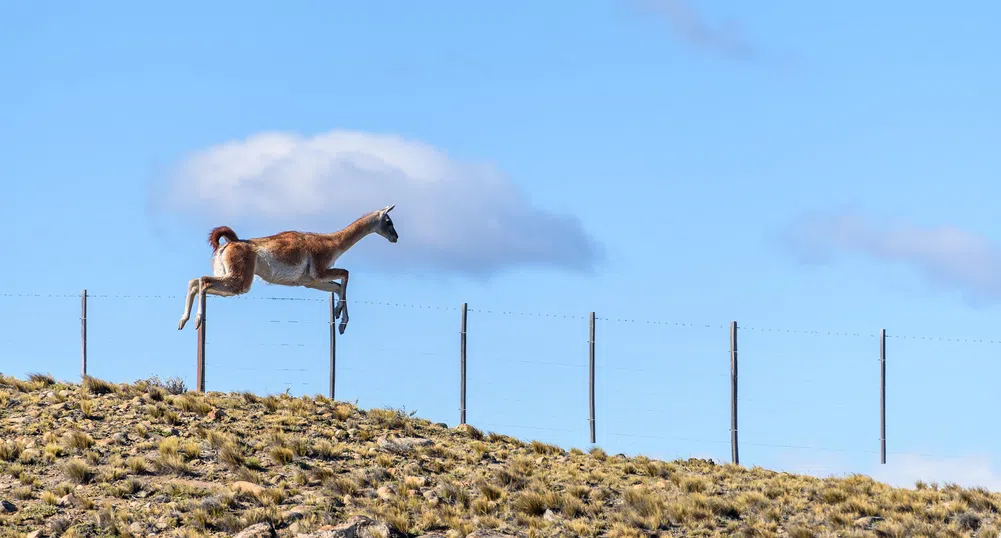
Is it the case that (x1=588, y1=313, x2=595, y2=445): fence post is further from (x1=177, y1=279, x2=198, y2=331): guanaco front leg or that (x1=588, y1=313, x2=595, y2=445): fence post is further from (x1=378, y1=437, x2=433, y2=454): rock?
(x1=177, y1=279, x2=198, y2=331): guanaco front leg

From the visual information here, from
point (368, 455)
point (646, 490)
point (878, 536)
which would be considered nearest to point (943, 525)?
point (878, 536)

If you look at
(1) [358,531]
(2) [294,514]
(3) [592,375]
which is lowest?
(1) [358,531]

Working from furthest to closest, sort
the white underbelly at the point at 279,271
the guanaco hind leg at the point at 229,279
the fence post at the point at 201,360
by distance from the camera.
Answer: the white underbelly at the point at 279,271
the guanaco hind leg at the point at 229,279
the fence post at the point at 201,360

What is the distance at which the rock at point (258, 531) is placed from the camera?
13.9m

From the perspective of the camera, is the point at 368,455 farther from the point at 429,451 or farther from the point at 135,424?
the point at 135,424

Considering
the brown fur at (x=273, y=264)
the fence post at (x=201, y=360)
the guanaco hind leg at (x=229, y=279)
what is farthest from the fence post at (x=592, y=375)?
the fence post at (x=201, y=360)

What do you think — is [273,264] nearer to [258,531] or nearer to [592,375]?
[592,375]

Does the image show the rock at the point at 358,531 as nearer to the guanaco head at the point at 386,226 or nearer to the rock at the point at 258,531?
the rock at the point at 258,531

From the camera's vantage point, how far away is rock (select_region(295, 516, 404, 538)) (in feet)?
45.7

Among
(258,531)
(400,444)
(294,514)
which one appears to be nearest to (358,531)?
(294,514)

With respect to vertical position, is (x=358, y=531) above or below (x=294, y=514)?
below

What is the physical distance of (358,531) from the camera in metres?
14.1

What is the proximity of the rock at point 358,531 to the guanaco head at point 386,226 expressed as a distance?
1051 cm

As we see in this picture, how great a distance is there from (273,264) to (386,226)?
3158 millimetres
